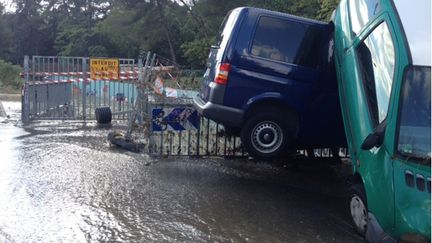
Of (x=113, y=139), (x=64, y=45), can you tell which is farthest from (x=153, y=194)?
(x=64, y=45)

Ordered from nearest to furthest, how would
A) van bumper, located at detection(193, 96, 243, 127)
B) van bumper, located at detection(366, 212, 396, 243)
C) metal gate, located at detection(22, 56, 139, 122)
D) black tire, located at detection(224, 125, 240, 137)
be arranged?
van bumper, located at detection(366, 212, 396, 243) < van bumper, located at detection(193, 96, 243, 127) < black tire, located at detection(224, 125, 240, 137) < metal gate, located at detection(22, 56, 139, 122)

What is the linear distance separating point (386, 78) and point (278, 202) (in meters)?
2.58

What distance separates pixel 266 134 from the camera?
24.7ft

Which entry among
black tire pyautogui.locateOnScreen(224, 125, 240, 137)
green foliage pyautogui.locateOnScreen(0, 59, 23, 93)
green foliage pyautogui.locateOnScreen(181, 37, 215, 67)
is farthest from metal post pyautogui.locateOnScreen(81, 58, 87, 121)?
green foliage pyautogui.locateOnScreen(181, 37, 215, 67)

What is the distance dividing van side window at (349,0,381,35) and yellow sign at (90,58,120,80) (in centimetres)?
848

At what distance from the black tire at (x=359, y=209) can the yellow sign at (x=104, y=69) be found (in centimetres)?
959

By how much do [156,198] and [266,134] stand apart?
1789mm

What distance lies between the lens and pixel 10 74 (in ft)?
129

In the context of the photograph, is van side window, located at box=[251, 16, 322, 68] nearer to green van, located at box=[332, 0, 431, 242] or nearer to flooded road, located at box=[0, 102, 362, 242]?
green van, located at box=[332, 0, 431, 242]

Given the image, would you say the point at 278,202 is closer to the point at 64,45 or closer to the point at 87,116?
the point at 87,116

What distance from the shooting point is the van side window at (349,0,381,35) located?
6.03 meters

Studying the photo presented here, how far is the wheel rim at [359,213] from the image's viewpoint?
5648 millimetres

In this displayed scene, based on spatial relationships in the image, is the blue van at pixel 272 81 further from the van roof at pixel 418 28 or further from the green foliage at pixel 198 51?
the green foliage at pixel 198 51

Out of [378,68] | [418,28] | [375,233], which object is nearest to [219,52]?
[378,68]
